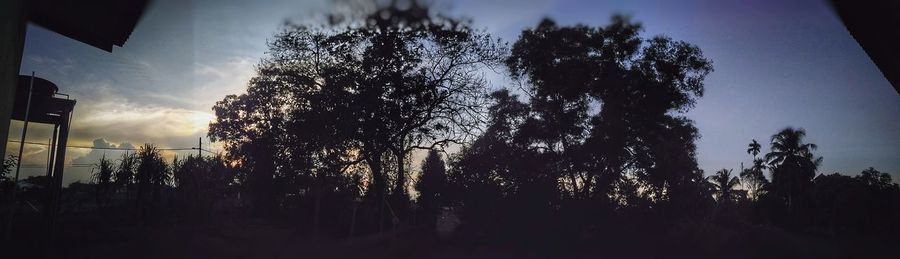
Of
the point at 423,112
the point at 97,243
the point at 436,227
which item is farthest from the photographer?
the point at 436,227

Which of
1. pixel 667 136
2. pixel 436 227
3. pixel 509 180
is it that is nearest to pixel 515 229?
pixel 509 180

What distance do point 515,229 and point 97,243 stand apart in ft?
58.5

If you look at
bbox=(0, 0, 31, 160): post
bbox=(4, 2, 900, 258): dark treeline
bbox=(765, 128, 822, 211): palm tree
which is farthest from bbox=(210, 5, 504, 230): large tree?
bbox=(765, 128, 822, 211): palm tree

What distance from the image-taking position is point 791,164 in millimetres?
49469

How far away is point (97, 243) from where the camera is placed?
14688 millimetres

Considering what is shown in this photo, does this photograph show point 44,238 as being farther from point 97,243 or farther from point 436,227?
point 436,227

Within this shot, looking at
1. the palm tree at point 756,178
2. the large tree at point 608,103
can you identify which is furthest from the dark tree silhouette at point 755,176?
the large tree at point 608,103

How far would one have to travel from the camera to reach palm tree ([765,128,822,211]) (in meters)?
47.2

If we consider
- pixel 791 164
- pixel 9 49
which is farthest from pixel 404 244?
pixel 791 164

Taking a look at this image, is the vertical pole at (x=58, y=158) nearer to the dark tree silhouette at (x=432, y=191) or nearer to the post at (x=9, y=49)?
the post at (x=9, y=49)

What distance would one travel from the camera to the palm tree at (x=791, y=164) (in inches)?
1857

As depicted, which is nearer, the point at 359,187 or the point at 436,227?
the point at 359,187

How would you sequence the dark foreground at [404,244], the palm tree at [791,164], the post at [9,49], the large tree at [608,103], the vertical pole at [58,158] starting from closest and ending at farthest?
1. the post at [9,49]
2. the vertical pole at [58,158]
3. the dark foreground at [404,244]
4. the large tree at [608,103]
5. the palm tree at [791,164]

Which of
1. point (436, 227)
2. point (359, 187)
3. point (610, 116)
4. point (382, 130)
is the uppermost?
point (610, 116)
